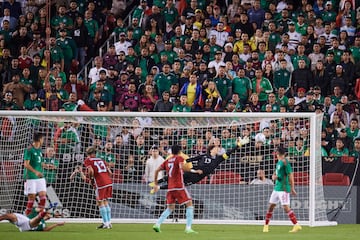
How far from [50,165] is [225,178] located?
374cm

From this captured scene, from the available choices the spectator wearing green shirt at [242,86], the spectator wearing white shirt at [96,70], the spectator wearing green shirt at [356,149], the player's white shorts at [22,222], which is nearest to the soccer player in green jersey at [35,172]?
the player's white shorts at [22,222]

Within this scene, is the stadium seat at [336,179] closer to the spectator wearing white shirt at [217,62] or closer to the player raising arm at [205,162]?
the player raising arm at [205,162]

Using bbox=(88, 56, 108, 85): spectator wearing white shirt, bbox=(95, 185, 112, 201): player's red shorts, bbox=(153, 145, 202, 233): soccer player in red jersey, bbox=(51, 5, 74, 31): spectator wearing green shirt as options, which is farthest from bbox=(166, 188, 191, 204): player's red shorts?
bbox=(51, 5, 74, 31): spectator wearing green shirt

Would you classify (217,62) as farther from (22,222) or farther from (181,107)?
(22,222)

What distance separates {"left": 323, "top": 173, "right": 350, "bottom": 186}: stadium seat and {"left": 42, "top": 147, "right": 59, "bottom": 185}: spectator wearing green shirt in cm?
580

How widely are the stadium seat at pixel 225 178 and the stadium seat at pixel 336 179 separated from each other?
192 centimetres

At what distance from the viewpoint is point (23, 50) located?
2842 cm

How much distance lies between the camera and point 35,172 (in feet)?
69.4

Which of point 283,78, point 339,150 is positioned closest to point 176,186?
point 339,150

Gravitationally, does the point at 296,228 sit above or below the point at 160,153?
below

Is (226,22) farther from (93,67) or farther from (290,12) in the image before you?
(93,67)

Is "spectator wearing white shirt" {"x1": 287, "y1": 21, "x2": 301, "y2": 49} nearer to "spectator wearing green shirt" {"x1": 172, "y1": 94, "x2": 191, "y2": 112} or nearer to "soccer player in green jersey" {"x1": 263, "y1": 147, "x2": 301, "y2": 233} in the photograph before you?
"spectator wearing green shirt" {"x1": 172, "y1": 94, "x2": 191, "y2": 112}

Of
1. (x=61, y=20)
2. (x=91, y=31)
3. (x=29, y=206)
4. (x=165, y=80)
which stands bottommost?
(x=29, y=206)

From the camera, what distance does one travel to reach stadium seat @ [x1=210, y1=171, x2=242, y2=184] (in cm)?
2388
